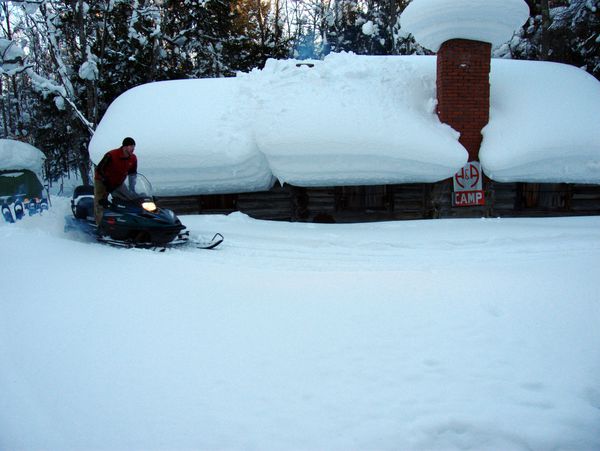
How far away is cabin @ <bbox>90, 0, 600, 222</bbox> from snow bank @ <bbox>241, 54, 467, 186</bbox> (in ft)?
0.08

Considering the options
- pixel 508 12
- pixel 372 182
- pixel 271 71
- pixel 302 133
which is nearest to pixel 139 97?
pixel 271 71

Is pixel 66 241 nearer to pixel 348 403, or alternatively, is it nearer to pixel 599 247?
pixel 348 403

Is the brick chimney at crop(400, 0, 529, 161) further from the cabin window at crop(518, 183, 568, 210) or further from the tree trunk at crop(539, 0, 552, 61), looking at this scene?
the tree trunk at crop(539, 0, 552, 61)

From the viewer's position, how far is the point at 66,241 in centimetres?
665

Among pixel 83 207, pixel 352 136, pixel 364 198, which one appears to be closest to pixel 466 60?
pixel 352 136

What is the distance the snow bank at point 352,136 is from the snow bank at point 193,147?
0.49m

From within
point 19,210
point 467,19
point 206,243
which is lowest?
point 206,243

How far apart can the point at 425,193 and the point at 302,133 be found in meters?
3.38

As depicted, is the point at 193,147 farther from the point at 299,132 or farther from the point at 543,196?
the point at 543,196

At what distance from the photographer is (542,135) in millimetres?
8430

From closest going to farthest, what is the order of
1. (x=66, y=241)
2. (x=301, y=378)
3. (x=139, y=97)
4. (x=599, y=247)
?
(x=301, y=378), (x=599, y=247), (x=66, y=241), (x=139, y=97)

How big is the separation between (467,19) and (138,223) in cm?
792

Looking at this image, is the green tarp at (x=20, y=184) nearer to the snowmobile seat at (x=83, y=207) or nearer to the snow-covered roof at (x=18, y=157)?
the snow-covered roof at (x=18, y=157)

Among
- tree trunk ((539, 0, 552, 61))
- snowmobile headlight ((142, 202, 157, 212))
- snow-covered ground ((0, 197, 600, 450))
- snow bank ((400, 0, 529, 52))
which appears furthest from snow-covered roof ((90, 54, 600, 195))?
tree trunk ((539, 0, 552, 61))
